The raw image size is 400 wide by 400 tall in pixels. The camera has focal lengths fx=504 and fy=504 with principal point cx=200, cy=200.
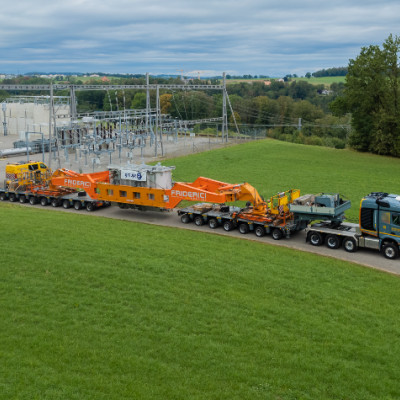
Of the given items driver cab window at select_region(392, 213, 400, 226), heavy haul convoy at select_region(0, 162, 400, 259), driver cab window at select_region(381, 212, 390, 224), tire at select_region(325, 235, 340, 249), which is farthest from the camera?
tire at select_region(325, 235, 340, 249)

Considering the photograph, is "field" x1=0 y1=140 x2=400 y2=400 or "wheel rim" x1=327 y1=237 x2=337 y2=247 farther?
"wheel rim" x1=327 y1=237 x2=337 y2=247

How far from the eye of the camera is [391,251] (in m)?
21.1

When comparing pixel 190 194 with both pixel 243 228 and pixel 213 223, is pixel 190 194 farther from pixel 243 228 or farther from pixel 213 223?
pixel 243 228

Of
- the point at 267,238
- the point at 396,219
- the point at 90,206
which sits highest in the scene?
the point at 396,219

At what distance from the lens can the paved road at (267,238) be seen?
20859mm

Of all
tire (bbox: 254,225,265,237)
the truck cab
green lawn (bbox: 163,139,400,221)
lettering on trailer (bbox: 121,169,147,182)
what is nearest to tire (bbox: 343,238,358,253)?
the truck cab

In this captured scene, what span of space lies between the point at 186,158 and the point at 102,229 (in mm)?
28484

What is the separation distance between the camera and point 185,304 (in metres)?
15.8

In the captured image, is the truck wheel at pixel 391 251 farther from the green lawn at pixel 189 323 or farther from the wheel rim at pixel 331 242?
the wheel rim at pixel 331 242

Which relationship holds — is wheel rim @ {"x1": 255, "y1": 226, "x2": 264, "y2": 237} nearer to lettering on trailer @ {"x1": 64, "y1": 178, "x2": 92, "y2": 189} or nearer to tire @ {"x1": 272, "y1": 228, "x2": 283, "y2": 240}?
tire @ {"x1": 272, "y1": 228, "x2": 283, "y2": 240}

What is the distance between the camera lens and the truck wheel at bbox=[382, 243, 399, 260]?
21109 mm

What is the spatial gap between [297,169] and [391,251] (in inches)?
959

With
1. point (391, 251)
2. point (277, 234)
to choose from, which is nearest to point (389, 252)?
point (391, 251)

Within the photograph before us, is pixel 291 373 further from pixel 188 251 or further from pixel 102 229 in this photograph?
pixel 102 229
